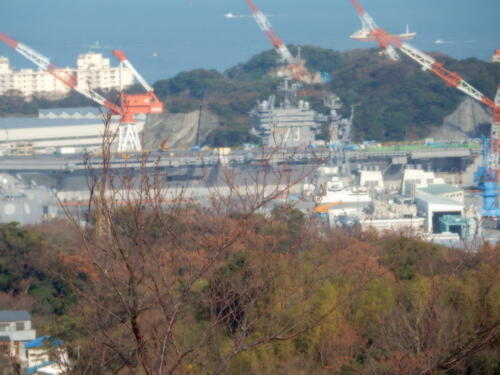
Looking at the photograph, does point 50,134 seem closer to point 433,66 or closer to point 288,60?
point 288,60

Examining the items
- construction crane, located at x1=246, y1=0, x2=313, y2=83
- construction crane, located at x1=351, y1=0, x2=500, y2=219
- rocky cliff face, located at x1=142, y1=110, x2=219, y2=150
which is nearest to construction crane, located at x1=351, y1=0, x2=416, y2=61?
construction crane, located at x1=351, y1=0, x2=500, y2=219

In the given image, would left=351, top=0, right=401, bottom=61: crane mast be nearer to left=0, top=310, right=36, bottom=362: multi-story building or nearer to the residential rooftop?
the residential rooftop

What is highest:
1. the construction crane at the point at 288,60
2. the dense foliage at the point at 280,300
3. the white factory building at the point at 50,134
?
the construction crane at the point at 288,60

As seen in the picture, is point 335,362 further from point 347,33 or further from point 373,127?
point 347,33

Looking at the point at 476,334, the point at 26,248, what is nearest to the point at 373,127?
the point at 26,248

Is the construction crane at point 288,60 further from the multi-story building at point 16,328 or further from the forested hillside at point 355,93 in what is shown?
the multi-story building at point 16,328

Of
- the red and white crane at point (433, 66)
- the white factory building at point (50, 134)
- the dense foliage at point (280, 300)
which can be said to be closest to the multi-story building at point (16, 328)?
the dense foliage at point (280, 300)
